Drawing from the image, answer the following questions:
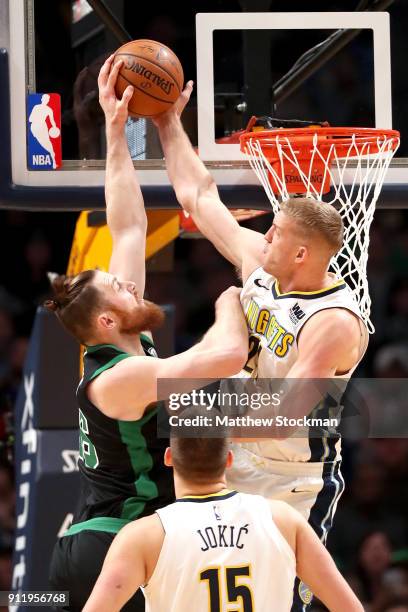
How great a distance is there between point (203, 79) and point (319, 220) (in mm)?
1036

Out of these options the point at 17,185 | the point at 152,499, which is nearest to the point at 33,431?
the point at 17,185

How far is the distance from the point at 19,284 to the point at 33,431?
2131 mm

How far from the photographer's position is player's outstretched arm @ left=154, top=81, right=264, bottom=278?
4.36 metres

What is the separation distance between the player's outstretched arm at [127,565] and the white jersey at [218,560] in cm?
3

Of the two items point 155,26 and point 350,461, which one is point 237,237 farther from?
point 350,461

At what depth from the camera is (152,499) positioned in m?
3.92

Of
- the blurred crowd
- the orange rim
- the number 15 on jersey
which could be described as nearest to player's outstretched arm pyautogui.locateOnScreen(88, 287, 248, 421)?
the number 15 on jersey

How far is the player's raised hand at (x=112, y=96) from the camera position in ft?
14.0

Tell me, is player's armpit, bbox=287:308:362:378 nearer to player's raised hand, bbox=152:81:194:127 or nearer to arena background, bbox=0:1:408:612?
player's raised hand, bbox=152:81:194:127

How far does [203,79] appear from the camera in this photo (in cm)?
479

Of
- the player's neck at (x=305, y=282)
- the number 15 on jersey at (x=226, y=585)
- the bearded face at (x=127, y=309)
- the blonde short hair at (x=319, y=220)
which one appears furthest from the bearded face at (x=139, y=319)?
the number 15 on jersey at (x=226, y=585)

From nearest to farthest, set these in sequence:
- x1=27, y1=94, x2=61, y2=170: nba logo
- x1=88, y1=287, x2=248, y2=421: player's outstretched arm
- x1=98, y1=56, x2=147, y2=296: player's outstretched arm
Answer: x1=88, y1=287, x2=248, y2=421: player's outstretched arm
x1=98, y1=56, x2=147, y2=296: player's outstretched arm
x1=27, y1=94, x2=61, y2=170: nba logo

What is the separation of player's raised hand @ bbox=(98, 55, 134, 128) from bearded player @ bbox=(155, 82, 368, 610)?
0.22 meters

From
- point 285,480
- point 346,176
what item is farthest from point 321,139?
point 285,480
